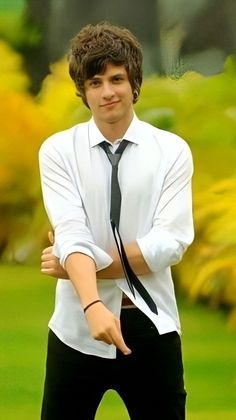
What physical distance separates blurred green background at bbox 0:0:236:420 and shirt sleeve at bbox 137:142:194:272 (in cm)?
65

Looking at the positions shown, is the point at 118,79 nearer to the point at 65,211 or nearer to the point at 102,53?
the point at 102,53

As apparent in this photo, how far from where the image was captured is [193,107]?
223 cm

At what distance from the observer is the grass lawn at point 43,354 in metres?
2.24

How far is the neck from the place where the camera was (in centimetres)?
160

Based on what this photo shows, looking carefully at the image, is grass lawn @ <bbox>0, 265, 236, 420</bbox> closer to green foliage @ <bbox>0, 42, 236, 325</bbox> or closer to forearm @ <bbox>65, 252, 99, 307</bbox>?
green foliage @ <bbox>0, 42, 236, 325</bbox>

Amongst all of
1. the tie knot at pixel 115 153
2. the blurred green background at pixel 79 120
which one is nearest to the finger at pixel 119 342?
the tie knot at pixel 115 153

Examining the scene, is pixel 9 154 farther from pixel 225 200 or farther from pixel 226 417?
pixel 226 417

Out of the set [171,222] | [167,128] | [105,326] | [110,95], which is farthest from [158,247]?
[167,128]

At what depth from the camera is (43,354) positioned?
2.25m

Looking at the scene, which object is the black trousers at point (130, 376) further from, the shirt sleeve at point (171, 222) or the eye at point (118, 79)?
the eye at point (118, 79)

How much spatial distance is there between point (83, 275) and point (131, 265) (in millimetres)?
115

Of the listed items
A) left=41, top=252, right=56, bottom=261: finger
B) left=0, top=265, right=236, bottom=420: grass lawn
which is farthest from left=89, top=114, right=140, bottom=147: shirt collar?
left=0, top=265, right=236, bottom=420: grass lawn

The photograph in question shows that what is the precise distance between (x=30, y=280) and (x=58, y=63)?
0.60 m

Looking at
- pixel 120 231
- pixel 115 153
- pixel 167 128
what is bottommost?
pixel 120 231
